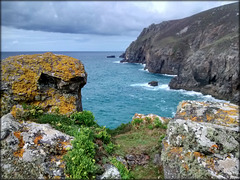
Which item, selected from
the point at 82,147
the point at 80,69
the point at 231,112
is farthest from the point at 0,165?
the point at 231,112

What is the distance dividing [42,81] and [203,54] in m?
62.3

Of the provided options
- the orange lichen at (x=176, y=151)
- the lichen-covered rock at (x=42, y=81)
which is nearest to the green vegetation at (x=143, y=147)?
the orange lichen at (x=176, y=151)

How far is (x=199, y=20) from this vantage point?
4296 inches

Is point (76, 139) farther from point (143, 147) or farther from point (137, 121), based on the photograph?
point (137, 121)

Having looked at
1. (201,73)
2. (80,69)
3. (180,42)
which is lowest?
(201,73)

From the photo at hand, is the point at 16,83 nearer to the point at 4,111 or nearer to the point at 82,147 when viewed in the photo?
the point at 4,111

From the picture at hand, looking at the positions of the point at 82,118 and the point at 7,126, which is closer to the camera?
the point at 7,126

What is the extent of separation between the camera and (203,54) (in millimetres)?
61750

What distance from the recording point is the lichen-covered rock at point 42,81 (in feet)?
29.3

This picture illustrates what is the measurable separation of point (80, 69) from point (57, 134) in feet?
15.0

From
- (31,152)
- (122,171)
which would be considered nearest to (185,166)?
(122,171)

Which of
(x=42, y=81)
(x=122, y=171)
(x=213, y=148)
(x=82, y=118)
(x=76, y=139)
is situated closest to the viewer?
(x=213, y=148)

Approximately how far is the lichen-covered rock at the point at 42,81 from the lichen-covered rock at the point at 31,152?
95.3 inches

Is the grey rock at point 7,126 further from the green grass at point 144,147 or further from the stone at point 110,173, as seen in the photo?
the green grass at point 144,147
